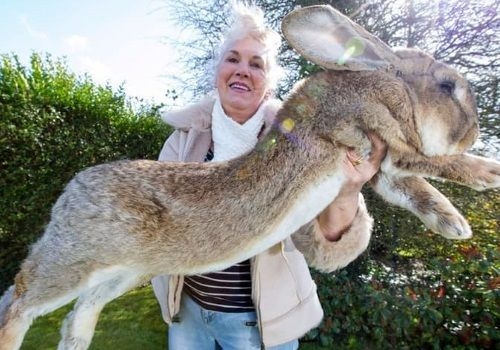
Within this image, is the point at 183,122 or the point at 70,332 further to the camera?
the point at 183,122

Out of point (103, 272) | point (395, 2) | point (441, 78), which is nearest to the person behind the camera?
point (103, 272)

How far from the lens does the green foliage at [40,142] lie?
18.7ft

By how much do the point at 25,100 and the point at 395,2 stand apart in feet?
16.4

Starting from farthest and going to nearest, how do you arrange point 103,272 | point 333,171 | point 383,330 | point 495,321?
point 383,330 → point 495,321 → point 333,171 → point 103,272

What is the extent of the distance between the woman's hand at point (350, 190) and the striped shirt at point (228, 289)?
0.49 m

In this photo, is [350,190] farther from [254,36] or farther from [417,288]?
[417,288]

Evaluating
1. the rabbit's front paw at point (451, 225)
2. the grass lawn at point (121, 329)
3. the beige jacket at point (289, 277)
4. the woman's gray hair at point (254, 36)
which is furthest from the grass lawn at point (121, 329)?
the rabbit's front paw at point (451, 225)

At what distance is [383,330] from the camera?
4.76 metres

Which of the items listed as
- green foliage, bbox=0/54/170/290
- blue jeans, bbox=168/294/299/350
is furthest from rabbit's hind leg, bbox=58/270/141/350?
green foliage, bbox=0/54/170/290

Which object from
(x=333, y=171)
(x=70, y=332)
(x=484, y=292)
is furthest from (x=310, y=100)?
(x=484, y=292)

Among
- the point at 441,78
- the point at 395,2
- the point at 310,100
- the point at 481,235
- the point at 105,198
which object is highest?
the point at 395,2

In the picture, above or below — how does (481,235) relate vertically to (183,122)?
below

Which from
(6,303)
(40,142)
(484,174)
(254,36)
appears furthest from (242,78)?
(40,142)

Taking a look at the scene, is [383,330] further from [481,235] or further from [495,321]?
[481,235]
